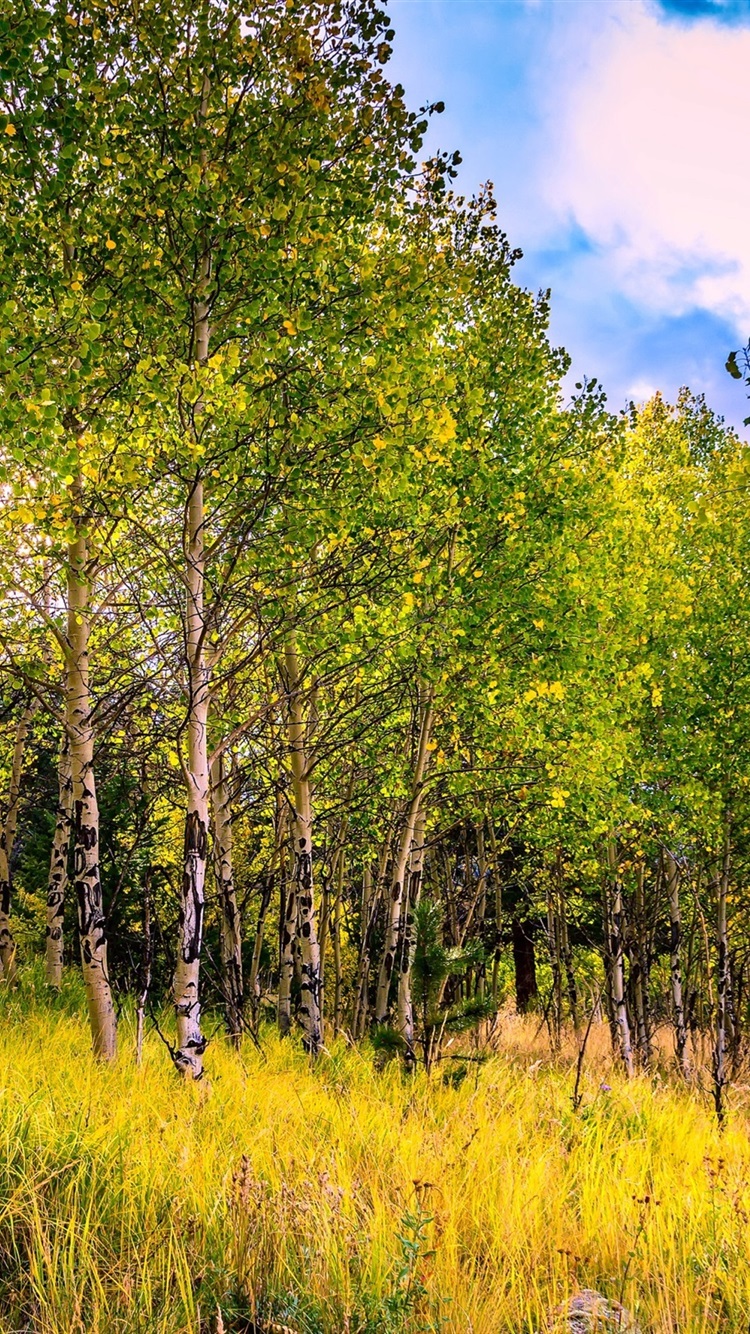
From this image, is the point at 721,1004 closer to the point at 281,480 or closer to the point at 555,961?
the point at 555,961

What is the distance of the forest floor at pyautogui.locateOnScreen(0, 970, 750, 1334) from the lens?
285 centimetres

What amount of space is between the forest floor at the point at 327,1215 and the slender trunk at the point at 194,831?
0.37 metres

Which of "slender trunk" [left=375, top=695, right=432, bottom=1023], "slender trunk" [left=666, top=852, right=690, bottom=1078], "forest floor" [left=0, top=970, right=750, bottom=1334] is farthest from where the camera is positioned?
"slender trunk" [left=666, top=852, right=690, bottom=1078]

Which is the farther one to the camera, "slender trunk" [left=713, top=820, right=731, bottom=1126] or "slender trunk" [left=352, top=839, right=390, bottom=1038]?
"slender trunk" [left=352, top=839, right=390, bottom=1038]

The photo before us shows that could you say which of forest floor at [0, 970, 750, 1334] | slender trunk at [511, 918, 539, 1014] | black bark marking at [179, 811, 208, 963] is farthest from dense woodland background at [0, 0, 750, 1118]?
slender trunk at [511, 918, 539, 1014]

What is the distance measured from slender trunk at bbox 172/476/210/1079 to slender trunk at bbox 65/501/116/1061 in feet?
2.96

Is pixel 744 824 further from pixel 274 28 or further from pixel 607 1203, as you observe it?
pixel 274 28

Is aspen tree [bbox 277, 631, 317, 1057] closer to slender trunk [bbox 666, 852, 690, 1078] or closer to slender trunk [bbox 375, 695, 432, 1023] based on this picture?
slender trunk [bbox 375, 695, 432, 1023]

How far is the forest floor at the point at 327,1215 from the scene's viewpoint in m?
2.85

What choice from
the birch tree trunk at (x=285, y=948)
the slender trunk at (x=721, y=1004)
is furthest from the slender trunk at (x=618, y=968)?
the birch tree trunk at (x=285, y=948)

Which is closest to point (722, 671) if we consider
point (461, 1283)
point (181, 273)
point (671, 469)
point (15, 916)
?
point (671, 469)

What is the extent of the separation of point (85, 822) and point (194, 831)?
1.32 metres

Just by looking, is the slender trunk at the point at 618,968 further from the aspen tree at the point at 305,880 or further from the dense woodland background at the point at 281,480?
the aspen tree at the point at 305,880

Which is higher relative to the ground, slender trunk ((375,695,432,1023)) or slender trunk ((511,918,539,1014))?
slender trunk ((375,695,432,1023))
